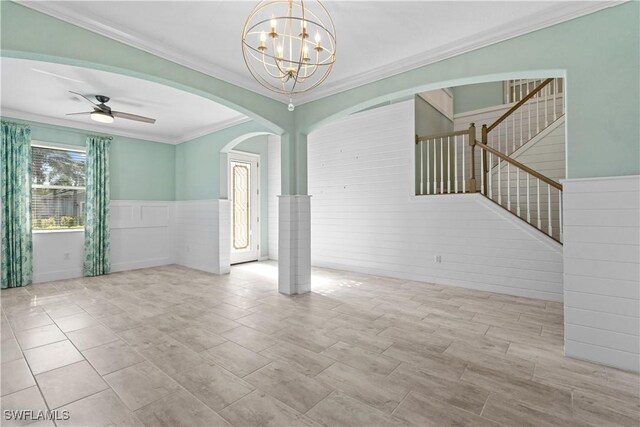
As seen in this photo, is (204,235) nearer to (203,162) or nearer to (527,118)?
(203,162)

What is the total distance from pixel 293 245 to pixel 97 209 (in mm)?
4271

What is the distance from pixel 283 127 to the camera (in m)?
4.36

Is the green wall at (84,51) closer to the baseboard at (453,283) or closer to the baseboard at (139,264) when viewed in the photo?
the baseboard at (453,283)

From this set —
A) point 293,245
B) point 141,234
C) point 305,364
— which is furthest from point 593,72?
point 141,234

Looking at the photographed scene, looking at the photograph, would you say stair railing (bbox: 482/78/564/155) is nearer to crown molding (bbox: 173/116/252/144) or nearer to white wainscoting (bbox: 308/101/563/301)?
white wainscoting (bbox: 308/101/563/301)

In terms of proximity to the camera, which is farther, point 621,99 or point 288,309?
point 288,309

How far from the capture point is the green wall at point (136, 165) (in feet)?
18.5

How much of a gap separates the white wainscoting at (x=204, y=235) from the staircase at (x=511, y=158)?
12.9ft

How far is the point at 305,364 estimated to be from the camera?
2.38m

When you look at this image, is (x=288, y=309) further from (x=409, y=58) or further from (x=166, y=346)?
(x=409, y=58)

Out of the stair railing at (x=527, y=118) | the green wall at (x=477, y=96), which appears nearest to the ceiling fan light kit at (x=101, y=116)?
the stair railing at (x=527, y=118)

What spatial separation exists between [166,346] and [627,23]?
474cm

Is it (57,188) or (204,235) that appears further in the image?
(204,235)

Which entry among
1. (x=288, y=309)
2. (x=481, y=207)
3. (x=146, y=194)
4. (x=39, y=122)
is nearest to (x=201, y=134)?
(x=146, y=194)
